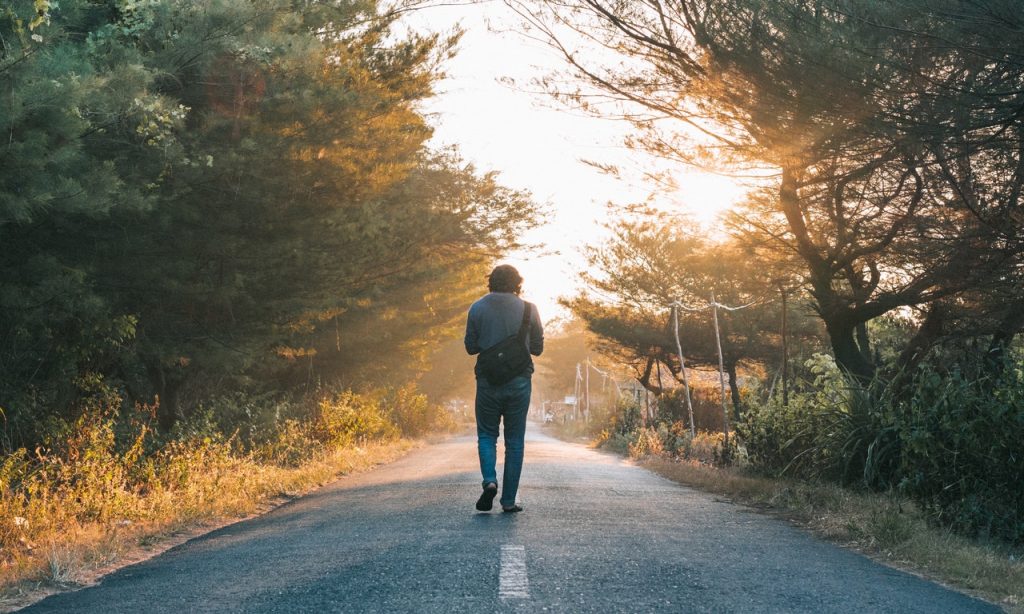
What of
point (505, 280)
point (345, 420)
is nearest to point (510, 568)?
point (505, 280)

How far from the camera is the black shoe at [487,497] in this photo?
8.23m

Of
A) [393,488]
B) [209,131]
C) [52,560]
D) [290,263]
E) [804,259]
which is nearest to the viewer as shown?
[52,560]

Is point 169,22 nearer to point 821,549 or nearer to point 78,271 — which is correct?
point 78,271

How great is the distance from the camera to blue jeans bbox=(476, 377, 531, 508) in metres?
8.38

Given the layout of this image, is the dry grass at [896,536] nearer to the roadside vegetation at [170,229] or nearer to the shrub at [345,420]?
the roadside vegetation at [170,229]

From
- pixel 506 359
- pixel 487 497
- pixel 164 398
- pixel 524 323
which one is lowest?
pixel 487 497

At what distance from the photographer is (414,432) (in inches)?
1558

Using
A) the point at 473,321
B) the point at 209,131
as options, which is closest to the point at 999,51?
the point at 473,321

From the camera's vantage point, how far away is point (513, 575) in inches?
207

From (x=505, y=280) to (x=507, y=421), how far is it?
1.32 m

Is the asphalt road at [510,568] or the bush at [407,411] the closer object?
the asphalt road at [510,568]

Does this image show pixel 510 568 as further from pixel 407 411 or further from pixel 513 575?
pixel 407 411

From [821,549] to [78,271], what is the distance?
7.32 metres

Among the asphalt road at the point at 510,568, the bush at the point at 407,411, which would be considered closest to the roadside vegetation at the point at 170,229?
the asphalt road at the point at 510,568
